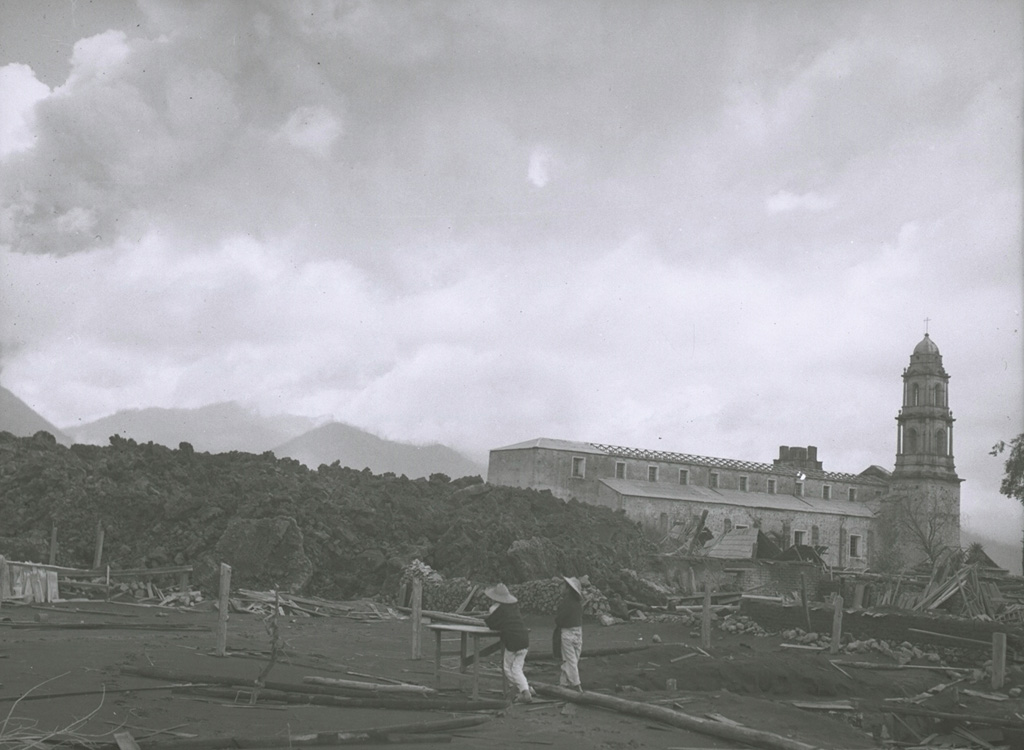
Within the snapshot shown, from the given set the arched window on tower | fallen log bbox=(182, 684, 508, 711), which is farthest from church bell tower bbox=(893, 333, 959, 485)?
fallen log bbox=(182, 684, 508, 711)

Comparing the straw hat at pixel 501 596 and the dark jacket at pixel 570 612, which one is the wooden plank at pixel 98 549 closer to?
the straw hat at pixel 501 596

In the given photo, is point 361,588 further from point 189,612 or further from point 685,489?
point 685,489

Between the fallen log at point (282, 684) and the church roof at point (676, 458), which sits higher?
the church roof at point (676, 458)

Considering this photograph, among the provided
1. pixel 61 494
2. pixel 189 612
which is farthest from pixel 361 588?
pixel 61 494

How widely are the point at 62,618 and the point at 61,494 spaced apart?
11801 mm

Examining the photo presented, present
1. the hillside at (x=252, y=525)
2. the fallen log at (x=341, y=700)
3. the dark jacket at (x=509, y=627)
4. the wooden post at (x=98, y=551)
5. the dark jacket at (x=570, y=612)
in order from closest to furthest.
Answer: the fallen log at (x=341, y=700)
the dark jacket at (x=509, y=627)
the dark jacket at (x=570, y=612)
the wooden post at (x=98, y=551)
the hillside at (x=252, y=525)

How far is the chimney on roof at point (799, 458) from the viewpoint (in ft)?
229

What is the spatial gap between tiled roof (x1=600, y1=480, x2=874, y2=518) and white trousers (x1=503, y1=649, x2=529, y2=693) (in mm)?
41424

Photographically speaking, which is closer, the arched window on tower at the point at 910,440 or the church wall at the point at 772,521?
the church wall at the point at 772,521

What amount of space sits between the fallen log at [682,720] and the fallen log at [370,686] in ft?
5.64

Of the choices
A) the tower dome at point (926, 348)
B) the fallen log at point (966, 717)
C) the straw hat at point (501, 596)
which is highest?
the tower dome at point (926, 348)

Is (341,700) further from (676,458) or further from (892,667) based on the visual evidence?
(676,458)

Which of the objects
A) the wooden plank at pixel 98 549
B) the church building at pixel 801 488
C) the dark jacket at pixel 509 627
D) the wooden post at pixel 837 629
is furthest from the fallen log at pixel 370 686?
the church building at pixel 801 488

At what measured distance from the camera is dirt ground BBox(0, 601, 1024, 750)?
34.0 feet
